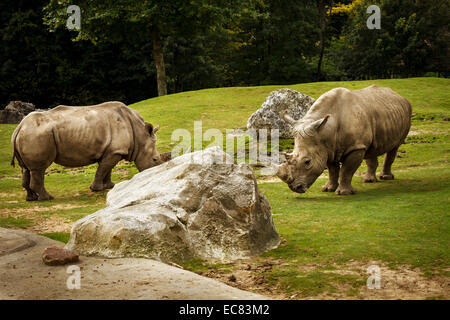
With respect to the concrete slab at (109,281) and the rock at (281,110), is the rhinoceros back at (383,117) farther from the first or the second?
the concrete slab at (109,281)

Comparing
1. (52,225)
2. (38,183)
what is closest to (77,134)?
(38,183)

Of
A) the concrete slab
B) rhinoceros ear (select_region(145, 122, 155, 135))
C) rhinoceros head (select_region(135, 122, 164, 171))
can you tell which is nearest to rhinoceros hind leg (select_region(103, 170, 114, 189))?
rhinoceros head (select_region(135, 122, 164, 171))

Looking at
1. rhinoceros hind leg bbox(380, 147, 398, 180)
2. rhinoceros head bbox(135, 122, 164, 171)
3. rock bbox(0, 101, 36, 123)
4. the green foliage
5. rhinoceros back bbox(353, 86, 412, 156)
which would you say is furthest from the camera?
the green foliage

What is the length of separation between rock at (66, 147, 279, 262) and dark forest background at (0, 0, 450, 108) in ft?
88.6

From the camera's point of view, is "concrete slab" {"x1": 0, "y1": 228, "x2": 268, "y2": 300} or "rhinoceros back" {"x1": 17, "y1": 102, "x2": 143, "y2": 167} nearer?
"concrete slab" {"x1": 0, "y1": 228, "x2": 268, "y2": 300}

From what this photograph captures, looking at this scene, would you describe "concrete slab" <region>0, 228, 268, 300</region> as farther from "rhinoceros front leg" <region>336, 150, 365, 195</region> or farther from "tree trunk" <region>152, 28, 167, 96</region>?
"tree trunk" <region>152, 28, 167, 96</region>

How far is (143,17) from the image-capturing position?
26.3 metres

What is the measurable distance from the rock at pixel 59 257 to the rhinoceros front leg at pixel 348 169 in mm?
5899

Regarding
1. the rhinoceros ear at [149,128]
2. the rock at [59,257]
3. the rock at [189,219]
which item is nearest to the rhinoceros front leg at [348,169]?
the rock at [189,219]

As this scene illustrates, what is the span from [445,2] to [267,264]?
38.2 meters

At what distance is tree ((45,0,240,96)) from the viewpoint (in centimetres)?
2603

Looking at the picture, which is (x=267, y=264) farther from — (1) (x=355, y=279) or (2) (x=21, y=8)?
(2) (x=21, y=8)

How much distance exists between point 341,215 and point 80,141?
19.8ft
